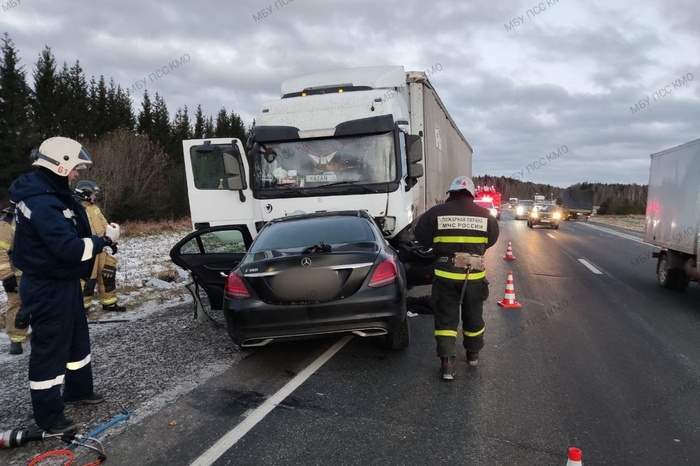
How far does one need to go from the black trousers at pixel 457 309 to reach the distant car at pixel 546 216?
86.0ft

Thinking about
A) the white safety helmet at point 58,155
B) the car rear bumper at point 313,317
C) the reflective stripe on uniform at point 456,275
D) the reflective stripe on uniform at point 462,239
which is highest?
the white safety helmet at point 58,155

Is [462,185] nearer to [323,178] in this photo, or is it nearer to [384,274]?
[384,274]

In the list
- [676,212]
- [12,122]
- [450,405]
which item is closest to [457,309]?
[450,405]

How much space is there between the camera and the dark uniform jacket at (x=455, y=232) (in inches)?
186

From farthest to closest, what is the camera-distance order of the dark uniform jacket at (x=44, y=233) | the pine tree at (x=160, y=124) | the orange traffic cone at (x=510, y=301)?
1. the pine tree at (x=160, y=124)
2. the orange traffic cone at (x=510, y=301)
3. the dark uniform jacket at (x=44, y=233)

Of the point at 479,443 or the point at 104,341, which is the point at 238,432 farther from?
the point at 104,341

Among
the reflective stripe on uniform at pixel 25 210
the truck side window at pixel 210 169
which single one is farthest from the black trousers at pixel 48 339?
the truck side window at pixel 210 169

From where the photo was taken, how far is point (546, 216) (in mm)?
28875

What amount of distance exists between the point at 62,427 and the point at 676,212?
30.7ft

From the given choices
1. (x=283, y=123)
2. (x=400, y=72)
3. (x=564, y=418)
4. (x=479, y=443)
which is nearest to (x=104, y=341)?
(x=283, y=123)

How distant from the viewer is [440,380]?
4.45 metres

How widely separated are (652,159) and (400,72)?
17.6 feet

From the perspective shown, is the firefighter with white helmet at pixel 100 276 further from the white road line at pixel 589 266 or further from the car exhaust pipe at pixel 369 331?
the white road line at pixel 589 266

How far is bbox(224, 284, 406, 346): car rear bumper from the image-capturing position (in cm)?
445
